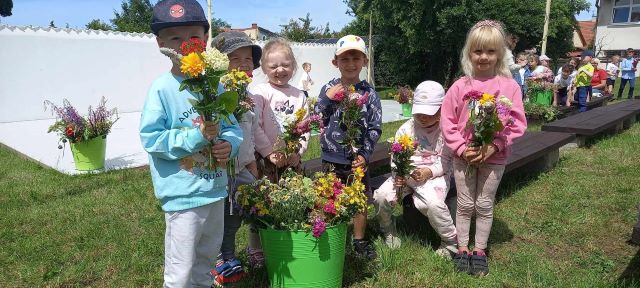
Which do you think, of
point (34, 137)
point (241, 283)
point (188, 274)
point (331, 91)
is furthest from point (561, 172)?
point (34, 137)

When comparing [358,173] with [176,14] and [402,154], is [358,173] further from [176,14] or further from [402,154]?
[176,14]

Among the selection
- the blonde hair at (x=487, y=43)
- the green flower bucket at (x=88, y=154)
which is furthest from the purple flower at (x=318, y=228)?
the green flower bucket at (x=88, y=154)

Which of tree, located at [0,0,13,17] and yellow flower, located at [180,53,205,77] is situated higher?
tree, located at [0,0,13,17]

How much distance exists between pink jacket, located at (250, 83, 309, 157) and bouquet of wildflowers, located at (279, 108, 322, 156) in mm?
86

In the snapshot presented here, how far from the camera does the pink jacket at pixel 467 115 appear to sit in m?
2.98

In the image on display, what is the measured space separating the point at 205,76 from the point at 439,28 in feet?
62.5

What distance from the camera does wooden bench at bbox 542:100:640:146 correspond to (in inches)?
259

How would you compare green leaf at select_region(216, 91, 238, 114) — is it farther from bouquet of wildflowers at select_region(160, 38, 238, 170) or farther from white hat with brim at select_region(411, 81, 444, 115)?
white hat with brim at select_region(411, 81, 444, 115)

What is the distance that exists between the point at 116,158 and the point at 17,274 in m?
3.93

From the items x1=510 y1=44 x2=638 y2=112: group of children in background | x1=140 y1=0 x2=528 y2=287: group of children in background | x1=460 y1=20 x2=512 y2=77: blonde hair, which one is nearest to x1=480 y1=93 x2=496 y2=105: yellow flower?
x1=140 y1=0 x2=528 y2=287: group of children in background

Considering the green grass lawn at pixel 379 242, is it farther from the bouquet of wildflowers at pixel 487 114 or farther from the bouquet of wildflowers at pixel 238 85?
the bouquet of wildflowers at pixel 238 85

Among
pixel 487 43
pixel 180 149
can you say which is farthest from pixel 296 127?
pixel 487 43

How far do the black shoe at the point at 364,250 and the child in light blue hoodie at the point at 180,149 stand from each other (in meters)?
1.28

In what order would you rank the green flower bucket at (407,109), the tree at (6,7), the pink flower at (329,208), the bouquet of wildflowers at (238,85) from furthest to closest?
the tree at (6,7), the green flower bucket at (407,109), the pink flower at (329,208), the bouquet of wildflowers at (238,85)
